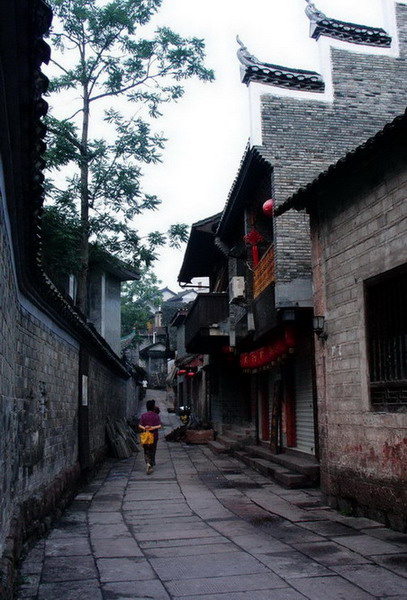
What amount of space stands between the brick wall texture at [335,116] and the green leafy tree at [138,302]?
1159 inches

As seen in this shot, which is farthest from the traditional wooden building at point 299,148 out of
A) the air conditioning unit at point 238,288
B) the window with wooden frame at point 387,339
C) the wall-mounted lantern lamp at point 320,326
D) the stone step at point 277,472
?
the window with wooden frame at point 387,339

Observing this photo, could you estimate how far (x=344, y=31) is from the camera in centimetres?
1319

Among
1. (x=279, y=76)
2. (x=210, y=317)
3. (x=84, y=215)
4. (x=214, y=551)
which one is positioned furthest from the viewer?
(x=84, y=215)

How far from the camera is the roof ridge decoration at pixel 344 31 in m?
13.1

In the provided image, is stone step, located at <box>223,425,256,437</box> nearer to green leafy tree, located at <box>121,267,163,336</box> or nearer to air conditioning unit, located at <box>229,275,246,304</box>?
air conditioning unit, located at <box>229,275,246,304</box>

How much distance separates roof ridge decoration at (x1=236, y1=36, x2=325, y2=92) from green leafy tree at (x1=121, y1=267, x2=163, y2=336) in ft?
96.2

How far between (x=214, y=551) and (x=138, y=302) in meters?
48.4

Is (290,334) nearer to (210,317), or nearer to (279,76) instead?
Answer: (279,76)

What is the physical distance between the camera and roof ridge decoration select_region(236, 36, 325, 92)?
12.9 metres

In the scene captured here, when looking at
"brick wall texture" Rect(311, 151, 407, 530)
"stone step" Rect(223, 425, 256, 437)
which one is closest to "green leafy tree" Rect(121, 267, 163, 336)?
"stone step" Rect(223, 425, 256, 437)

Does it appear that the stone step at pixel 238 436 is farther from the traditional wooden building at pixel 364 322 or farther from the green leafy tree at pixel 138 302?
the green leafy tree at pixel 138 302

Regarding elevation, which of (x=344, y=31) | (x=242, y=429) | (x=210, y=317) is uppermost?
(x=344, y=31)

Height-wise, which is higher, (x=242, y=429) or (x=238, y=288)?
(x=238, y=288)

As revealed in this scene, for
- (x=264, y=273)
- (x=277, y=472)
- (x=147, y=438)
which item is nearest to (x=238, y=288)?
(x=264, y=273)
